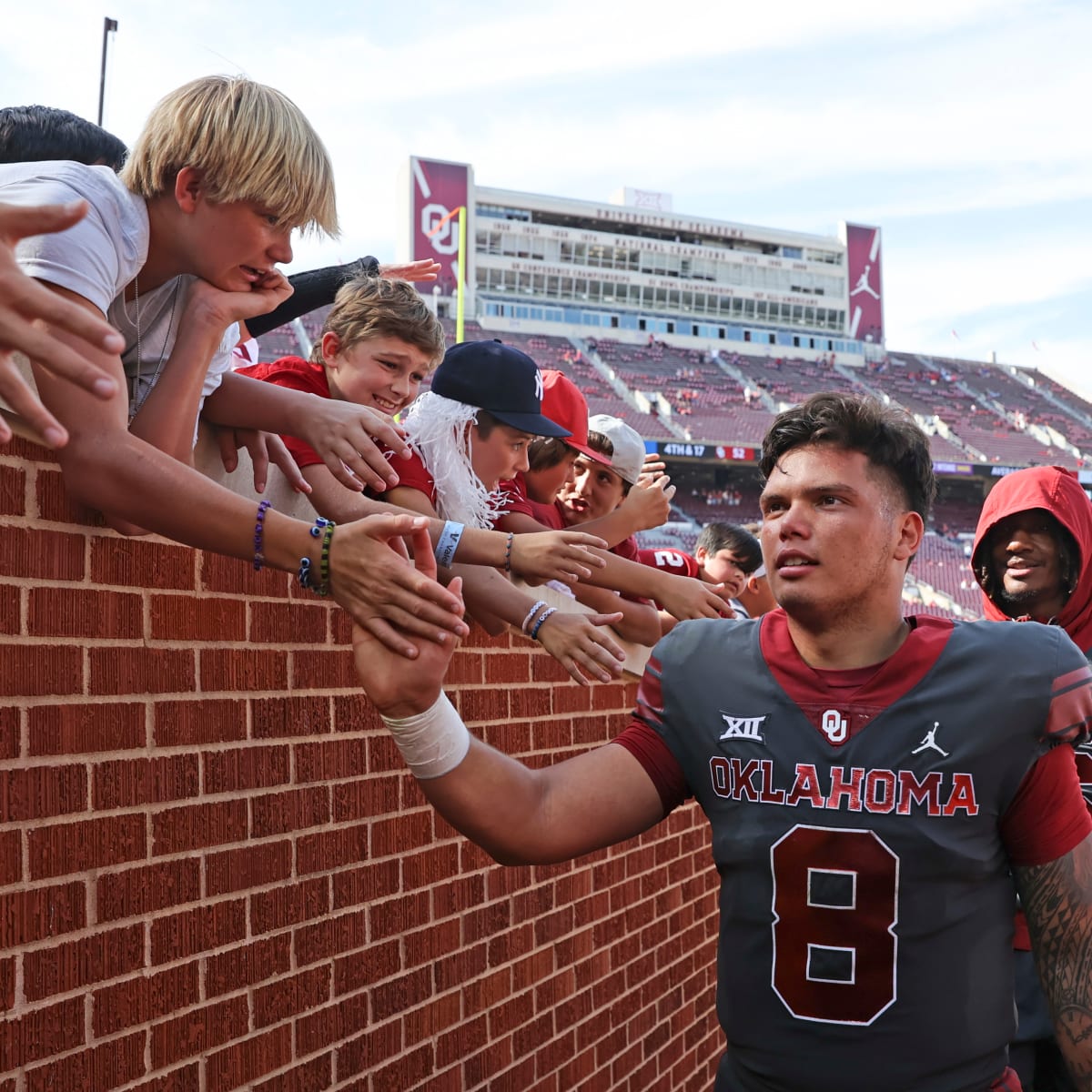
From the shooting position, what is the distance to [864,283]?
181 ft

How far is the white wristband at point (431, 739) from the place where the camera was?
6.80ft

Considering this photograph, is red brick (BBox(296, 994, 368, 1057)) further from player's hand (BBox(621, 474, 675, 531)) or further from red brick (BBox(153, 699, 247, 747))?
player's hand (BBox(621, 474, 675, 531))

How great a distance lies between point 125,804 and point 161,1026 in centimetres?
47

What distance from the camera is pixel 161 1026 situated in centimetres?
246

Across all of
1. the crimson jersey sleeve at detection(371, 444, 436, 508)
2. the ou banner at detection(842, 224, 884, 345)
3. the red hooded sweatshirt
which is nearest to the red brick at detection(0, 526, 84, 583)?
the crimson jersey sleeve at detection(371, 444, 436, 508)

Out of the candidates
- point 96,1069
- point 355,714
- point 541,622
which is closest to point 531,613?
point 541,622

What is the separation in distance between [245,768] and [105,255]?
47.7 inches

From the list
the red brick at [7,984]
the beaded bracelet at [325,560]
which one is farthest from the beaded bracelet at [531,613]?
the red brick at [7,984]

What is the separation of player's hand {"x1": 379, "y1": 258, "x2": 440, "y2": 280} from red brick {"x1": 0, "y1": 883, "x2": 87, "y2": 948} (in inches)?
95.3

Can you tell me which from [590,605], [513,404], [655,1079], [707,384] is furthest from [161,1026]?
[707,384]

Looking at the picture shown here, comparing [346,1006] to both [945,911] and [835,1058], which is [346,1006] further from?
[945,911]

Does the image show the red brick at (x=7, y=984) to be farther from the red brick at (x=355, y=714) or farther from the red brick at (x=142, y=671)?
the red brick at (x=355, y=714)

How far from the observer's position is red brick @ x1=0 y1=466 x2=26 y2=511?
2137 mm

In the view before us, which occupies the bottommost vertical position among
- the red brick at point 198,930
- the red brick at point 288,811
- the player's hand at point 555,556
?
the red brick at point 198,930
